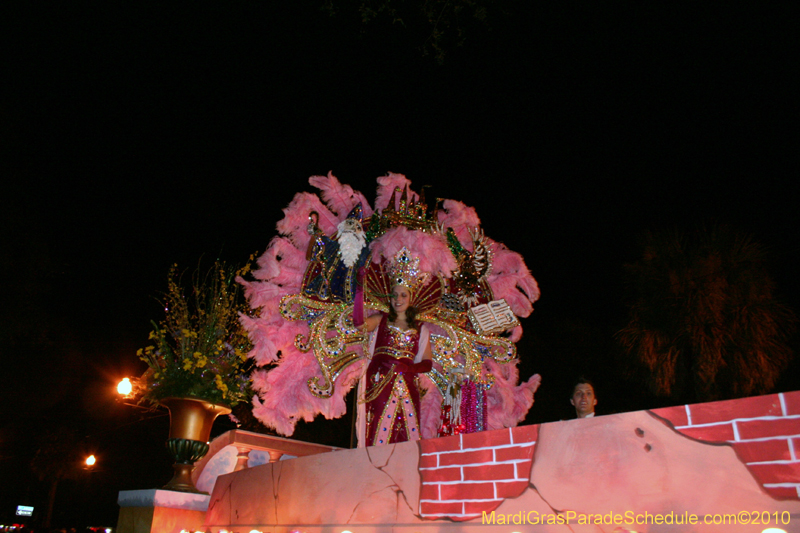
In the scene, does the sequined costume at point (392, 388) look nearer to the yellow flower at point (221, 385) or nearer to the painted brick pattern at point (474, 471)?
the yellow flower at point (221, 385)

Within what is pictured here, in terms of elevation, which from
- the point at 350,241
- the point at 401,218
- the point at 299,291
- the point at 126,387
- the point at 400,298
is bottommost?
the point at 126,387

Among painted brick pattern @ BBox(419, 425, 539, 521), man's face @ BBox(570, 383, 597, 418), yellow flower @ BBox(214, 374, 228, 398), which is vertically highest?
yellow flower @ BBox(214, 374, 228, 398)

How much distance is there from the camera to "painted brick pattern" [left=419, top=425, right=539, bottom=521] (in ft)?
7.75

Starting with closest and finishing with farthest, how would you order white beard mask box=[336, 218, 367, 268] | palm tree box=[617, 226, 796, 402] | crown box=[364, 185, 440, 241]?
white beard mask box=[336, 218, 367, 268]
crown box=[364, 185, 440, 241]
palm tree box=[617, 226, 796, 402]

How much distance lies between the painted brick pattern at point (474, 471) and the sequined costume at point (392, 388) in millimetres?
2118

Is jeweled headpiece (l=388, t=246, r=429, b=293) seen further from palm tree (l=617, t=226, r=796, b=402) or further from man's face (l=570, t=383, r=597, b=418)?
palm tree (l=617, t=226, r=796, b=402)

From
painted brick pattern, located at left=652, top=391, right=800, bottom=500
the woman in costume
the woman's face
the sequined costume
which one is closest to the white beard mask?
the woman in costume

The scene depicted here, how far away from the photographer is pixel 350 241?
5.01 m

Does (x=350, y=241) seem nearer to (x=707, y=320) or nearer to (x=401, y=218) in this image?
(x=401, y=218)

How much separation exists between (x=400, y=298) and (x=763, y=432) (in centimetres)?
348

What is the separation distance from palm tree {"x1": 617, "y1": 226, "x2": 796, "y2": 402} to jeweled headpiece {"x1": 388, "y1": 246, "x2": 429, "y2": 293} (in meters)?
5.21

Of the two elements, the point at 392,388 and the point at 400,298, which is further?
the point at 400,298

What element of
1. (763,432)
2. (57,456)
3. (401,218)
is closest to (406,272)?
(401,218)

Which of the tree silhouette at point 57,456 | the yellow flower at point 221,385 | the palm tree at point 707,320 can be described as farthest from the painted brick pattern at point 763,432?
the tree silhouette at point 57,456
